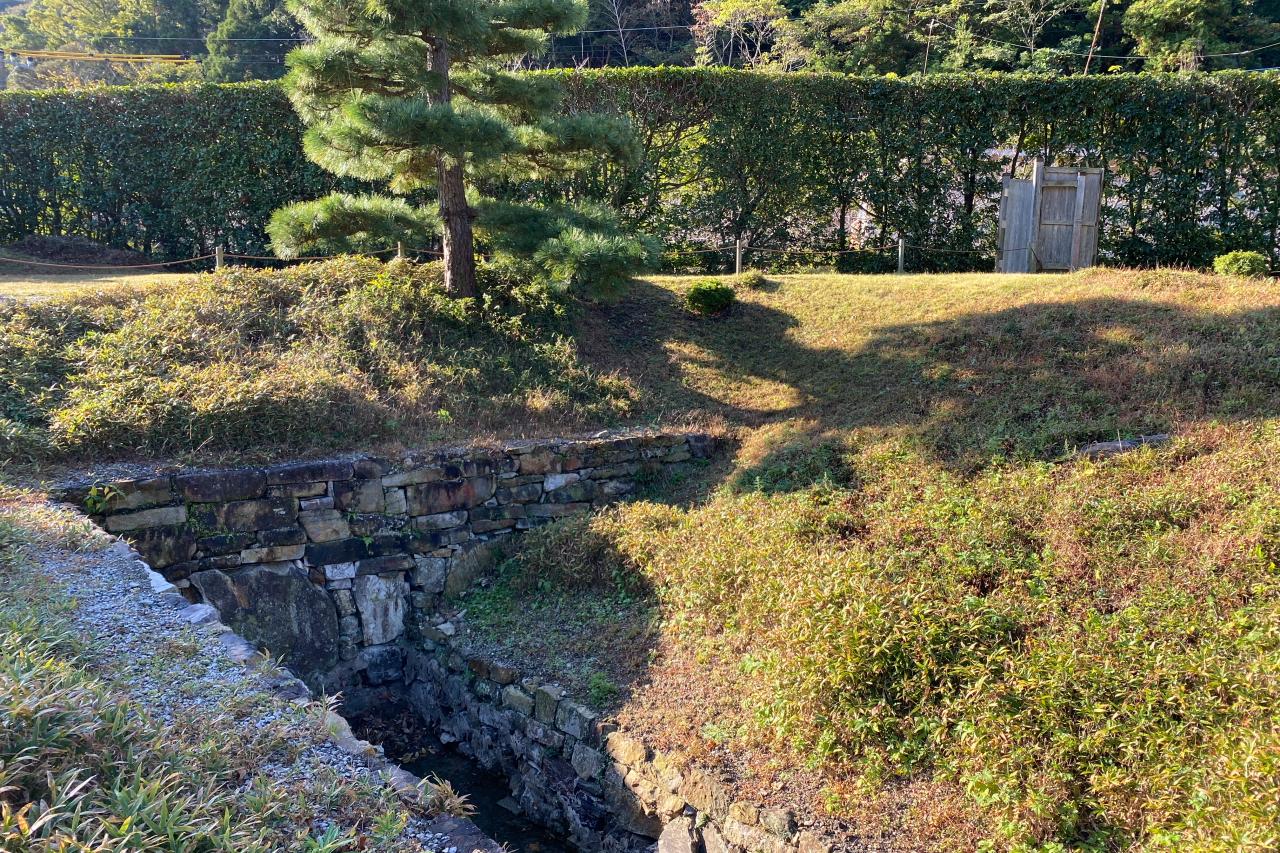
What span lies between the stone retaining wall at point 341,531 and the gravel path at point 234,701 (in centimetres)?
170

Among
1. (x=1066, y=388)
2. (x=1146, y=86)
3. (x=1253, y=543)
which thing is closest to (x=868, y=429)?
(x=1066, y=388)

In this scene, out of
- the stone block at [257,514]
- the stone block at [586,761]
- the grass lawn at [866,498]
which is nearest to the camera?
the grass lawn at [866,498]

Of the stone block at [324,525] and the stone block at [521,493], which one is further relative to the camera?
the stone block at [521,493]

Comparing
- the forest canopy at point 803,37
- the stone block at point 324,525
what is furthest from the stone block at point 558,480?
the forest canopy at point 803,37

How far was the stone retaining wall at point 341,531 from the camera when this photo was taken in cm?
621

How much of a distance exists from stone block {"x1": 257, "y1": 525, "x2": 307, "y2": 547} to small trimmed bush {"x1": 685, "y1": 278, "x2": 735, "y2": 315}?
5308 mm

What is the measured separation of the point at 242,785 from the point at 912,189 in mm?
11755

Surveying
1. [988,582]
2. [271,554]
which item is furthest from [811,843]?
[271,554]

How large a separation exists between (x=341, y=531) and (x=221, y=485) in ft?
3.13

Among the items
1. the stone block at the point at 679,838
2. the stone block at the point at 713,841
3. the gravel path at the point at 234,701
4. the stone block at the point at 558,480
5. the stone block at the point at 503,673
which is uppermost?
the gravel path at the point at 234,701

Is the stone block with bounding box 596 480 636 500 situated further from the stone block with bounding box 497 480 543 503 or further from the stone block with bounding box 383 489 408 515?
the stone block with bounding box 383 489 408 515

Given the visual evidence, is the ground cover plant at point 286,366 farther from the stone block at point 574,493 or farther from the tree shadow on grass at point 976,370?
the tree shadow on grass at point 976,370

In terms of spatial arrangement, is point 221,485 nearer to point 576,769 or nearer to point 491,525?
point 491,525

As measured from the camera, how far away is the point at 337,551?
676cm
